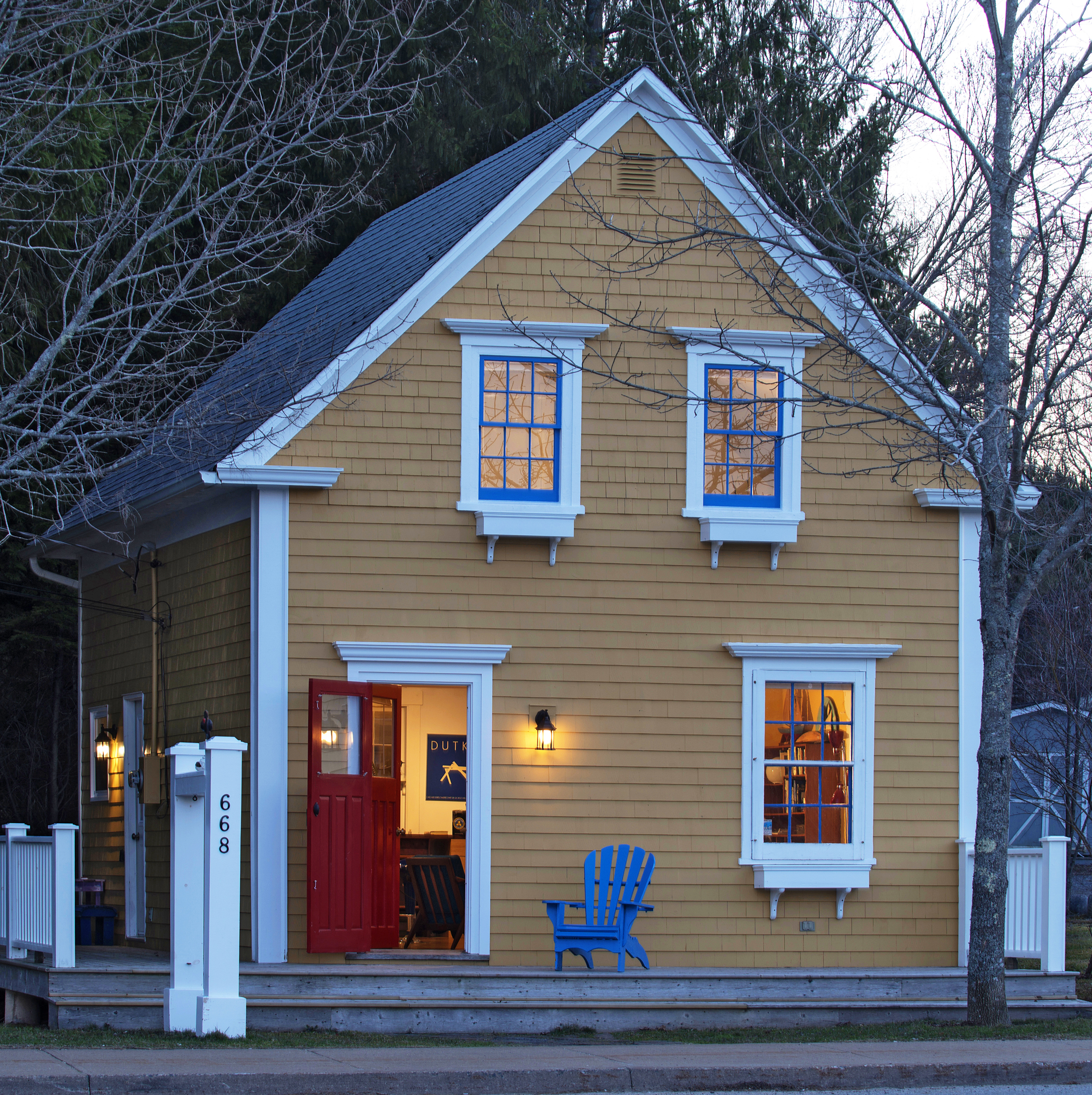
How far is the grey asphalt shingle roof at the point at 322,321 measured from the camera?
12469mm

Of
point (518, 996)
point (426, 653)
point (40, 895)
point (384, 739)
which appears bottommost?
point (518, 996)

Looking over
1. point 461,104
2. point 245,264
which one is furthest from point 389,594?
point 461,104

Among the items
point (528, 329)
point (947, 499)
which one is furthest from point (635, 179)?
point (947, 499)

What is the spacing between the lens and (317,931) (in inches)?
461

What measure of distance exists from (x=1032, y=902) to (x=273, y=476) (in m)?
7.08

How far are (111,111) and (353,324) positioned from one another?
531 cm

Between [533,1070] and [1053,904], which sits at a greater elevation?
[1053,904]

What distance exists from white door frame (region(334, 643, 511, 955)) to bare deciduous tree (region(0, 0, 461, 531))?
2390 millimetres

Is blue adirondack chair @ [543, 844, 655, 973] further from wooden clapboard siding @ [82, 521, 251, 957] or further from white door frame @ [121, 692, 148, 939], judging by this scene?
white door frame @ [121, 692, 148, 939]

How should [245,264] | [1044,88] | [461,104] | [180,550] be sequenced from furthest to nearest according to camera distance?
[461,104] → [180,550] → [245,264] → [1044,88]

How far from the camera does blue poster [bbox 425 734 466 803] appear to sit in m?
17.5

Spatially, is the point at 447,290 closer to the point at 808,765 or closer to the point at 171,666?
the point at 171,666

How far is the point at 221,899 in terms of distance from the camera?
9.90 m

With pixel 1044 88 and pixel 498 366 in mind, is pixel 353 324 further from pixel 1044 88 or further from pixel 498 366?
pixel 1044 88
